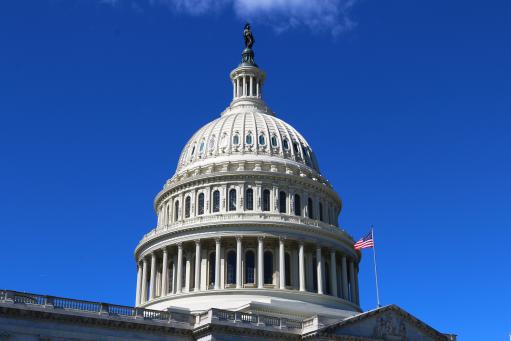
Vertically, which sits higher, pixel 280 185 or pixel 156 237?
pixel 280 185

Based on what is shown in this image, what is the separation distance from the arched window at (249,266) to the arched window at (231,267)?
1282 mm

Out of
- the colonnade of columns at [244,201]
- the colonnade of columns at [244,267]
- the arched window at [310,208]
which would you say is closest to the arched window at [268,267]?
the colonnade of columns at [244,267]

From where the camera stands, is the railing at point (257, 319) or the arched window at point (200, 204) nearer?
the railing at point (257, 319)

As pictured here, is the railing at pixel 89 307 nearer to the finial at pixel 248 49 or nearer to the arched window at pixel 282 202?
the arched window at pixel 282 202

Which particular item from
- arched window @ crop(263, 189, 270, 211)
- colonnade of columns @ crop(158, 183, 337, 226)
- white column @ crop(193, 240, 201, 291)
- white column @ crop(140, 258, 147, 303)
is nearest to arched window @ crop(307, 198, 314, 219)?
colonnade of columns @ crop(158, 183, 337, 226)

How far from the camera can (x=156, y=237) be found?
3083 inches

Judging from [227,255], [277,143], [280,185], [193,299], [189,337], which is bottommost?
[189,337]

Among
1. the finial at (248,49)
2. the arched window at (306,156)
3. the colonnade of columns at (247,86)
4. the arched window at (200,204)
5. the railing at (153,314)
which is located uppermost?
the finial at (248,49)

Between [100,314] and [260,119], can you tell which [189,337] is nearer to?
[100,314]

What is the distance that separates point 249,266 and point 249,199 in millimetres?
7648

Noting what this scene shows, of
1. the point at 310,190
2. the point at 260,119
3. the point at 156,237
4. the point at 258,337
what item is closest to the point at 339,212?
the point at 310,190

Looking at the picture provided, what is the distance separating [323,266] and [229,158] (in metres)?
16.1

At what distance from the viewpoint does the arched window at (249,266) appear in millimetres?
74125

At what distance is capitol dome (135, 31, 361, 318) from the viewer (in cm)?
7275
